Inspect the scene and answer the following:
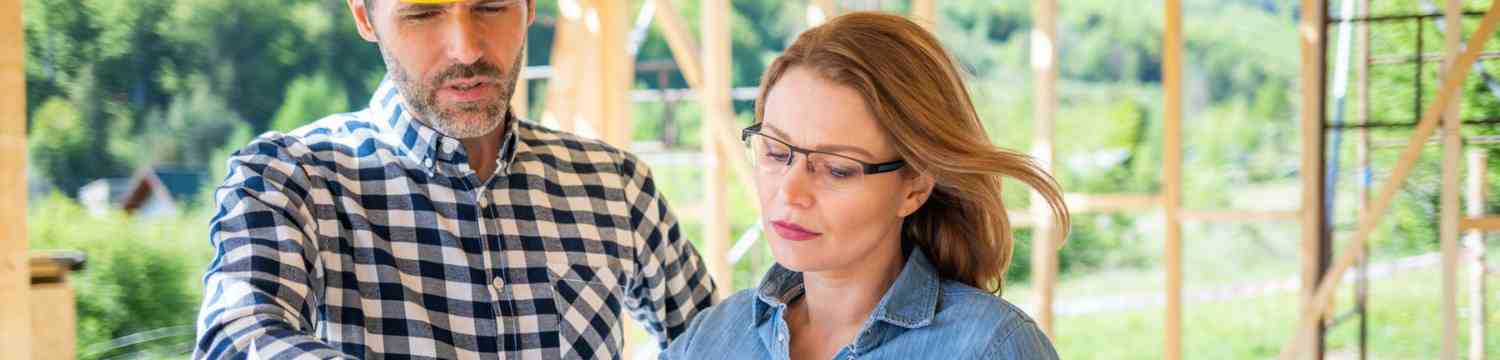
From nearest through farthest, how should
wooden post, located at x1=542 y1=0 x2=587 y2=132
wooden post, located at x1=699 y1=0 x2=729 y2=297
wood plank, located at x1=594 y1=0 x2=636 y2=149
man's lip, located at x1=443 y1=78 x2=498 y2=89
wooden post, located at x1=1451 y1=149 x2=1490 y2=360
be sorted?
man's lip, located at x1=443 y1=78 x2=498 y2=89, wooden post, located at x1=1451 y1=149 x2=1490 y2=360, wood plank, located at x1=594 y1=0 x2=636 y2=149, wooden post, located at x1=699 y1=0 x2=729 y2=297, wooden post, located at x1=542 y1=0 x2=587 y2=132

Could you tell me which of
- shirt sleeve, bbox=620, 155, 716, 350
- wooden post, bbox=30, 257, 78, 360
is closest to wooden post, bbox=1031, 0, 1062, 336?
shirt sleeve, bbox=620, 155, 716, 350

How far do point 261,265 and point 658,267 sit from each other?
1.96ft

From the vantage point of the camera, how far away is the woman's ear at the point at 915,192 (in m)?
1.41

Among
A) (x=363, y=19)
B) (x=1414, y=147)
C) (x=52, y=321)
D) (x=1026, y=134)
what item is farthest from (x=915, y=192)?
(x=1026, y=134)

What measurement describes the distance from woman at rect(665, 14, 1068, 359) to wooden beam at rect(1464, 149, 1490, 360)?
307cm

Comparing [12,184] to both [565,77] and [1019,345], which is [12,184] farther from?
[565,77]

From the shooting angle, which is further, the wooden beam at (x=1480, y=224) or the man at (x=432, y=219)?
the wooden beam at (x=1480, y=224)

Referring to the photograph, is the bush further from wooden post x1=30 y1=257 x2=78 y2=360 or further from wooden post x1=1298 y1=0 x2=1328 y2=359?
wooden post x1=1298 y1=0 x2=1328 y2=359

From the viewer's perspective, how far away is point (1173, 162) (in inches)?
187

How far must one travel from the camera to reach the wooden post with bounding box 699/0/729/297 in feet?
15.0

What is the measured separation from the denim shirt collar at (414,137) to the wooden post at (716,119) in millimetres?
2706

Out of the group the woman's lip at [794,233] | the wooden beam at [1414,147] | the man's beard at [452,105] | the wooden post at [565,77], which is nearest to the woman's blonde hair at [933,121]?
the woman's lip at [794,233]

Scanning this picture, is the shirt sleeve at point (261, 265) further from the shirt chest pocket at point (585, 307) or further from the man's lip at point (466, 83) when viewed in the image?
the shirt chest pocket at point (585, 307)

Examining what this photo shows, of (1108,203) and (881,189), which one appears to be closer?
(881,189)
